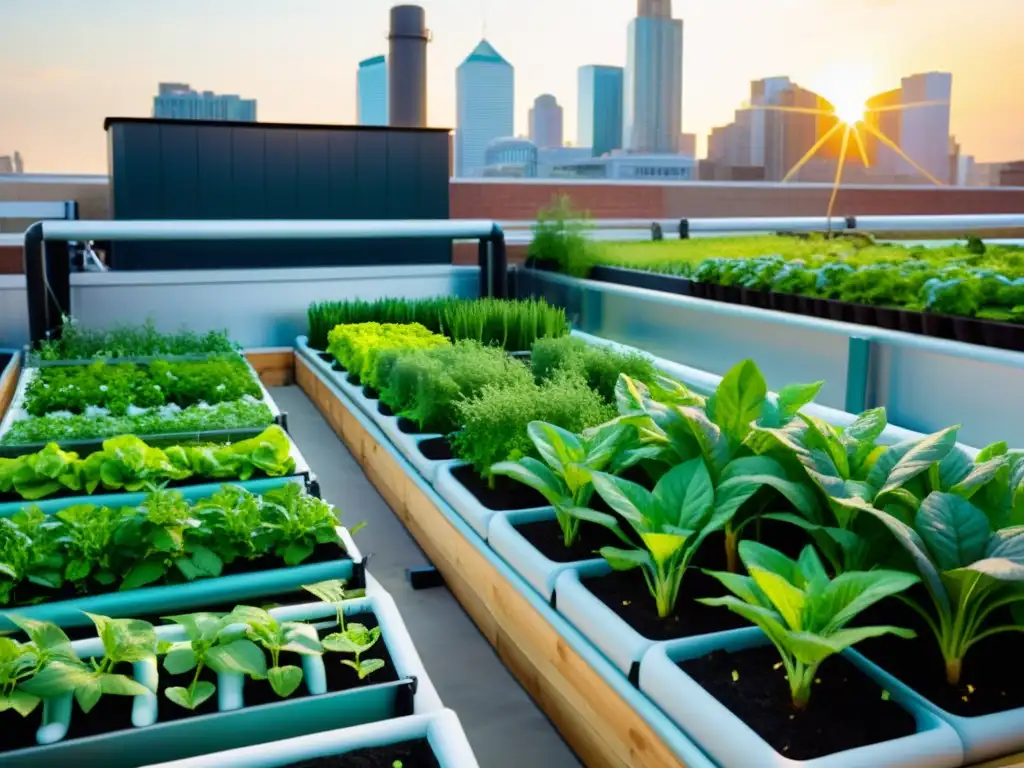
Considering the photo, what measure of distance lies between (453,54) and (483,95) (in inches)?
1708

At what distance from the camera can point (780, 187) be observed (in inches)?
1146

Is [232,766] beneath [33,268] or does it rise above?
beneath

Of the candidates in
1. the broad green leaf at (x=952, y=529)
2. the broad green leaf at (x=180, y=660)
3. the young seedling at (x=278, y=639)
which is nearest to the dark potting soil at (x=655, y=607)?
the broad green leaf at (x=952, y=529)

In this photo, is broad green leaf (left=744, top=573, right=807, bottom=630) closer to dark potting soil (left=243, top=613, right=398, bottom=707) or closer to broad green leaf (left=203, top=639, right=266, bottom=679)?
dark potting soil (left=243, top=613, right=398, bottom=707)

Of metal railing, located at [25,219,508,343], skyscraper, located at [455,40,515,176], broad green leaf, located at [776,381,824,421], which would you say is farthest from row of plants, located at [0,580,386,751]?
skyscraper, located at [455,40,515,176]

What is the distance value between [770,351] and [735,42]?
33.0 feet

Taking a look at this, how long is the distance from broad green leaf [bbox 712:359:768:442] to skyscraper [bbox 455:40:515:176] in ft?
145

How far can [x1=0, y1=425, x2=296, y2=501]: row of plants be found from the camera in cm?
243

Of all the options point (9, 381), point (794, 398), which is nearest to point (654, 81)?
point (9, 381)

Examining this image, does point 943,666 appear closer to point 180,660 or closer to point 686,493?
point 686,493

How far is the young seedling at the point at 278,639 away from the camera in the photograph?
1.52 metres

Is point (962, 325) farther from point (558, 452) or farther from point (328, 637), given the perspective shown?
point (328, 637)

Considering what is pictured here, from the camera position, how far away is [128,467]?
2.45 m

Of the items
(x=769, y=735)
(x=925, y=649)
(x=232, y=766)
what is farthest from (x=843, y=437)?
(x=232, y=766)
